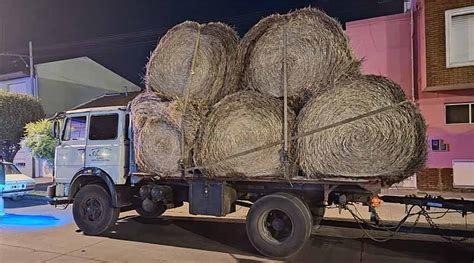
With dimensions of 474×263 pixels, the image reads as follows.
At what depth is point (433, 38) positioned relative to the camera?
42.5 feet

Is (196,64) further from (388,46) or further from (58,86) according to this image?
(58,86)

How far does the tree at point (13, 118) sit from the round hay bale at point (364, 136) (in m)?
15.2

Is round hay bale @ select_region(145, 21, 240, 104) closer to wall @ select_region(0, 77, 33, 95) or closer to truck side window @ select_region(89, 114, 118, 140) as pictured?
truck side window @ select_region(89, 114, 118, 140)

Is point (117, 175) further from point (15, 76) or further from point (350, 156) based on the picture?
point (15, 76)

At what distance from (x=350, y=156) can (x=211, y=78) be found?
2.76m

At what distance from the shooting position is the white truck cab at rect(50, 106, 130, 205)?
25.8 feet

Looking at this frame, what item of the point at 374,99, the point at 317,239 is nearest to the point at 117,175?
the point at 317,239

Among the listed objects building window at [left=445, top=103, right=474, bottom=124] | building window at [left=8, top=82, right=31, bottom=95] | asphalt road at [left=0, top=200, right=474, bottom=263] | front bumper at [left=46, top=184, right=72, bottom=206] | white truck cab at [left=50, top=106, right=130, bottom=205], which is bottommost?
asphalt road at [left=0, top=200, right=474, bottom=263]

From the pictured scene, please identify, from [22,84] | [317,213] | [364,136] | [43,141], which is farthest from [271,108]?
[22,84]

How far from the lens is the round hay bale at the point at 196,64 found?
276 inches

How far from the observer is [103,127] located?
8.19 metres

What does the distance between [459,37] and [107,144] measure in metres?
11.3

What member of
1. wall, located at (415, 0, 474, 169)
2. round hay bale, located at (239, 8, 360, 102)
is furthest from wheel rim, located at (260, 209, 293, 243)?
wall, located at (415, 0, 474, 169)

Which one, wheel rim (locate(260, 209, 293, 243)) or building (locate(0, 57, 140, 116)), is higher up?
building (locate(0, 57, 140, 116))
